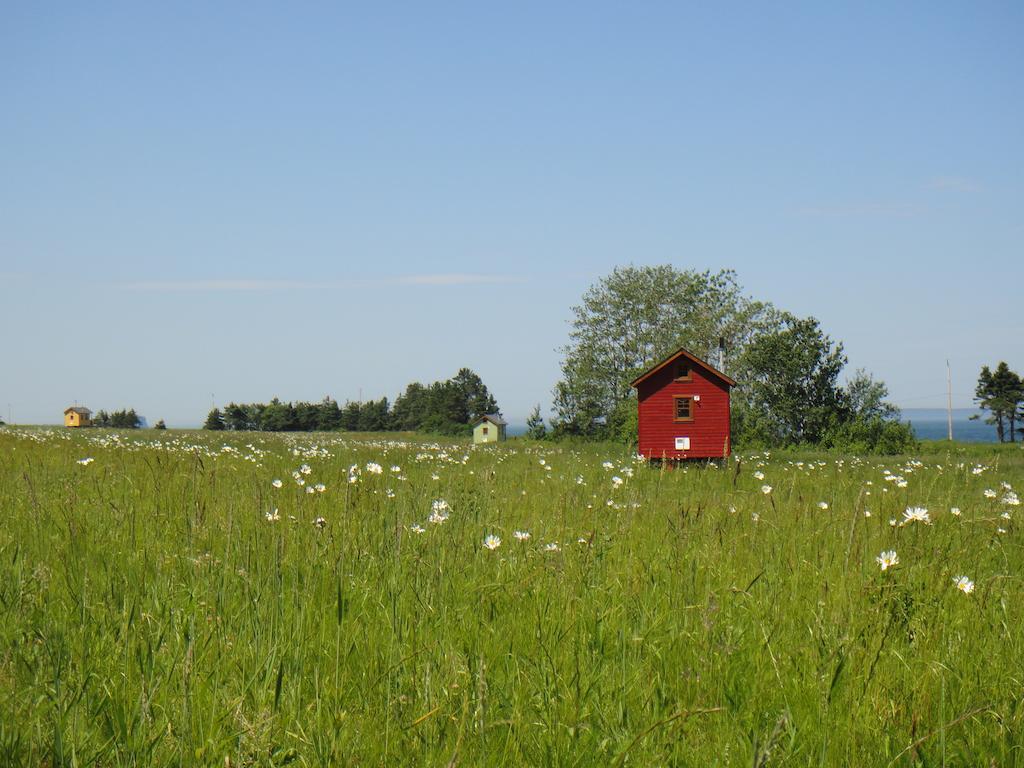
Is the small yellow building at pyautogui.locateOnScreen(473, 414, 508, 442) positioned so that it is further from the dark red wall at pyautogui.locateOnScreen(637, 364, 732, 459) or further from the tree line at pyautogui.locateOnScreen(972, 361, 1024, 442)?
the tree line at pyautogui.locateOnScreen(972, 361, 1024, 442)

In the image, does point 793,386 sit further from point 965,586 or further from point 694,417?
point 965,586

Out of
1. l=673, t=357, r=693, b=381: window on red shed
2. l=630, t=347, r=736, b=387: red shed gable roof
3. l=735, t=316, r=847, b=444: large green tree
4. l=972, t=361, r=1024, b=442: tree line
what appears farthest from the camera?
l=972, t=361, r=1024, b=442: tree line

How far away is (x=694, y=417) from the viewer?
28531 millimetres

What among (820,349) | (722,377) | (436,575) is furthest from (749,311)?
(436,575)

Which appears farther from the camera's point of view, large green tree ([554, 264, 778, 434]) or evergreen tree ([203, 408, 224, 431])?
evergreen tree ([203, 408, 224, 431])

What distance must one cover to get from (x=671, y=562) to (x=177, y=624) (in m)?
2.69

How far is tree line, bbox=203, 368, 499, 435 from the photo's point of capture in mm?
112750

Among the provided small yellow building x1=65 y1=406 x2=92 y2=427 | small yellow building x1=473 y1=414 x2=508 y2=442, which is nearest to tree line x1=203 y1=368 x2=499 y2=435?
small yellow building x1=65 y1=406 x2=92 y2=427

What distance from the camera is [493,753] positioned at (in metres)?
2.44

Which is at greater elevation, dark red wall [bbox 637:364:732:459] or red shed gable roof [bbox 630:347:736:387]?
red shed gable roof [bbox 630:347:736:387]

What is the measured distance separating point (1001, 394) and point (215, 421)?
317 ft

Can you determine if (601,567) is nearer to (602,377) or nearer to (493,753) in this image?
(493,753)

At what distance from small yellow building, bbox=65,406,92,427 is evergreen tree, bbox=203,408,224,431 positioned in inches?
670

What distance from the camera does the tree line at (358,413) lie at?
370 ft
